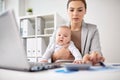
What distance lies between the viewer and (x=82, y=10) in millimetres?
1315

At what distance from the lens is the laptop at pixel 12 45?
427mm

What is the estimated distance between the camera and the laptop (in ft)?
1.40

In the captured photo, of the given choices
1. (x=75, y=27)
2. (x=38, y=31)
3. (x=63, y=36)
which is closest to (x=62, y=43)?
(x=63, y=36)

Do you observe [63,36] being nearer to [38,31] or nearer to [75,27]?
[75,27]

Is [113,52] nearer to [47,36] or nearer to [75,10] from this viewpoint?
[47,36]

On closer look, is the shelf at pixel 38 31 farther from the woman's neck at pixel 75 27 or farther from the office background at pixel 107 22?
the woman's neck at pixel 75 27

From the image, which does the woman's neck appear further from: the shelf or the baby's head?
the shelf

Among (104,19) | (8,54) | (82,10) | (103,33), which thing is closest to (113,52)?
(103,33)

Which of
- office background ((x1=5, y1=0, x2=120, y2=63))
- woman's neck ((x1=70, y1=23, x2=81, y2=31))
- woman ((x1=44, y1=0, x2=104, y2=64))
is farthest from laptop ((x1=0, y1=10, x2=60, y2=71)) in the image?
office background ((x1=5, y1=0, x2=120, y2=63))

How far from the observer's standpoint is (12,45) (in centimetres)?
46

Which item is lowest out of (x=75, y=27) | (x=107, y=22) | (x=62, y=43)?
(x=62, y=43)

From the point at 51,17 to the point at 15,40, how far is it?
2.56 m

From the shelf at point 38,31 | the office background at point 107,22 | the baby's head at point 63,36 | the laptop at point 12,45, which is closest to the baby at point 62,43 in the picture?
the baby's head at point 63,36

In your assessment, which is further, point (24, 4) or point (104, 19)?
point (24, 4)
